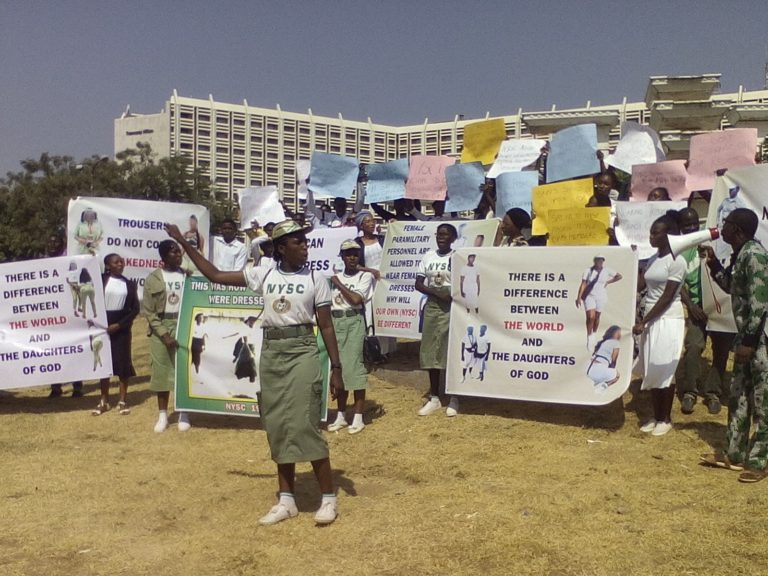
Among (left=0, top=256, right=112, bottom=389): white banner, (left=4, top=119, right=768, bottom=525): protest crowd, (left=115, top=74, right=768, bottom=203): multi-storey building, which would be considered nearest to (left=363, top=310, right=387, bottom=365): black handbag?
(left=4, top=119, right=768, bottom=525): protest crowd

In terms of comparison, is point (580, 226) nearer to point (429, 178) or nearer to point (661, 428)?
point (661, 428)

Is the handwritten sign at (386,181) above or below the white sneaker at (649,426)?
above

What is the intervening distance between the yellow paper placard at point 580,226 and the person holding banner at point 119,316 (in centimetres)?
474

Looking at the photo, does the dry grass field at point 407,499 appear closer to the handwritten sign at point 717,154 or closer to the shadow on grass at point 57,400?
the shadow on grass at point 57,400

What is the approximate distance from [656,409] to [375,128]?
113 meters

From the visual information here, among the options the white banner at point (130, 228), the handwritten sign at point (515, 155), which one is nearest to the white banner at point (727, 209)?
the handwritten sign at point (515, 155)

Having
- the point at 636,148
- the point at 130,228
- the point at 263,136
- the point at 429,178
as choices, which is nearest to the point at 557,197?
the point at 636,148

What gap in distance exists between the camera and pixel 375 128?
4577 inches

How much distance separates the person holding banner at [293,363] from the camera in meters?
4.73

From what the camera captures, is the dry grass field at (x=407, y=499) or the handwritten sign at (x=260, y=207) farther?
the handwritten sign at (x=260, y=207)

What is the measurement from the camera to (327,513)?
4746 millimetres

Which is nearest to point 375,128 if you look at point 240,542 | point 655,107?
point 655,107

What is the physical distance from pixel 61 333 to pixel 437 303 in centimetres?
429

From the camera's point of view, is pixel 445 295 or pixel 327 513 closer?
pixel 327 513
